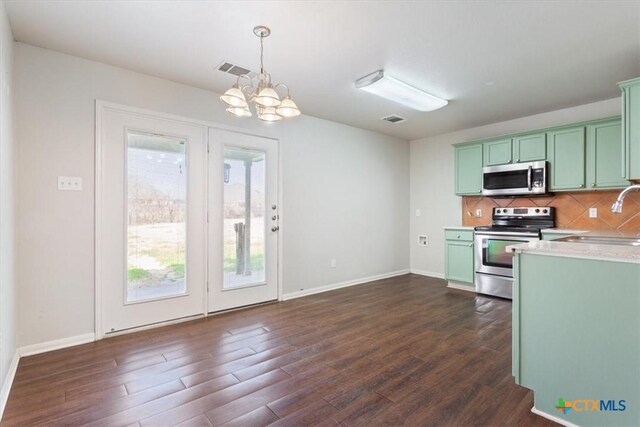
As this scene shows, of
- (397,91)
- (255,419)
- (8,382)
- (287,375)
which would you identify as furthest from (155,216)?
(397,91)

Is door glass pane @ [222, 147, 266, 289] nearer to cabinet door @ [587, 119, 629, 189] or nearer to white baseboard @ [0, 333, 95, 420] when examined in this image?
white baseboard @ [0, 333, 95, 420]

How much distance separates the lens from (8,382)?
2016 millimetres

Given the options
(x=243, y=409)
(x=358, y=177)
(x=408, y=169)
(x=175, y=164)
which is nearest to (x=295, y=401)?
(x=243, y=409)

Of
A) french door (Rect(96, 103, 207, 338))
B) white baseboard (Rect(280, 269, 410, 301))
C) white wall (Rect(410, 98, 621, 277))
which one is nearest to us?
french door (Rect(96, 103, 207, 338))

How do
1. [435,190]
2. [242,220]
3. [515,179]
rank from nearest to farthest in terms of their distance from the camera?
[242,220]
[515,179]
[435,190]

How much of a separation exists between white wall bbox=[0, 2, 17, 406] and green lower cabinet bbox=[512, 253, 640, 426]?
10.4ft

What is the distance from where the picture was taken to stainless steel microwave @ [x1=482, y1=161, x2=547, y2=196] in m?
4.09

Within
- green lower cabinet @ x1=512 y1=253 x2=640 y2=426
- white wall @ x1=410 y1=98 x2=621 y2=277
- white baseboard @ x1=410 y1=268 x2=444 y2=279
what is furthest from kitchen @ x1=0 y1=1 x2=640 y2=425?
white baseboard @ x1=410 y1=268 x2=444 y2=279

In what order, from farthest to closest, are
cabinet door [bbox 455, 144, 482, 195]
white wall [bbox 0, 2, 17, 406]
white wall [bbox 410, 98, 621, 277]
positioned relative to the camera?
white wall [bbox 410, 98, 621, 277], cabinet door [bbox 455, 144, 482, 195], white wall [bbox 0, 2, 17, 406]

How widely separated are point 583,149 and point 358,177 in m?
2.94

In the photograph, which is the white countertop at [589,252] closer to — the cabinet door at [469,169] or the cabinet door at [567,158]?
the cabinet door at [567,158]

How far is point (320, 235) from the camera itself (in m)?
4.58

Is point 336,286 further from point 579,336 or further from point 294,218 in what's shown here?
point 579,336

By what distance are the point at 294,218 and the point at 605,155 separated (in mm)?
3861
